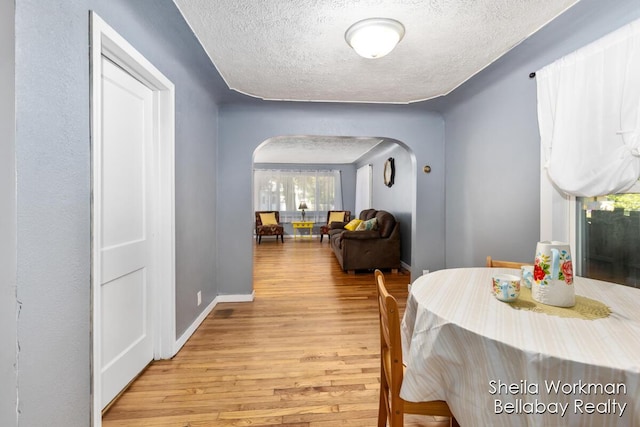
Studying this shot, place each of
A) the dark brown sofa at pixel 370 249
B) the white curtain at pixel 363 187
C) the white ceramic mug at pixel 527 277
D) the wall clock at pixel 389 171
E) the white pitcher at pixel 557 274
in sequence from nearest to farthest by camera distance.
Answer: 1. the white pitcher at pixel 557 274
2. the white ceramic mug at pixel 527 277
3. the dark brown sofa at pixel 370 249
4. the wall clock at pixel 389 171
5. the white curtain at pixel 363 187

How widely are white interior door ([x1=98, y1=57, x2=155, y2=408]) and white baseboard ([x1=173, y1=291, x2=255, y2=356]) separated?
0.68ft

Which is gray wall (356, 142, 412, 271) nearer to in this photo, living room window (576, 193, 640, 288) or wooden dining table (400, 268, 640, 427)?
living room window (576, 193, 640, 288)

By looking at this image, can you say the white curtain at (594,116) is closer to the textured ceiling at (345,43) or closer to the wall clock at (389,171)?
the textured ceiling at (345,43)

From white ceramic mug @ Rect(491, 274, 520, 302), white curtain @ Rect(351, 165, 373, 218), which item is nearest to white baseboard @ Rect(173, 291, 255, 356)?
white ceramic mug @ Rect(491, 274, 520, 302)

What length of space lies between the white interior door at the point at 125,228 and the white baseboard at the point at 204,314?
0.68ft

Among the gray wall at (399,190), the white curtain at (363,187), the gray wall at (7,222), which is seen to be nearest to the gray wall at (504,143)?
the gray wall at (399,190)

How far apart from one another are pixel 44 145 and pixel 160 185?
101cm

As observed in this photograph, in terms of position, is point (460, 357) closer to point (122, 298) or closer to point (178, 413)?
point (178, 413)

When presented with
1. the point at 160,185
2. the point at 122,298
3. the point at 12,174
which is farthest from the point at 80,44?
the point at 122,298

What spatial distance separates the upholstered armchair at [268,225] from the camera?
7918 mm

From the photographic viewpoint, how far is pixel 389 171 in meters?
5.93

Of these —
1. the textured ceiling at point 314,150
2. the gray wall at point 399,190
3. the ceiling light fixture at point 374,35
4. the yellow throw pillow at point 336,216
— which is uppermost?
the textured ceiling at point 314,150

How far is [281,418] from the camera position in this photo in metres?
1.51

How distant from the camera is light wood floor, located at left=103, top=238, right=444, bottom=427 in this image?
154 cm
